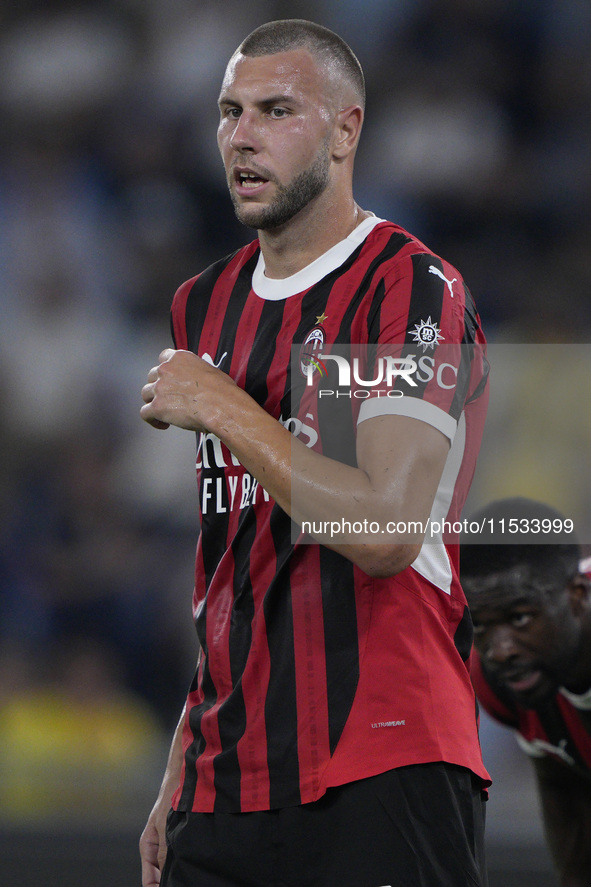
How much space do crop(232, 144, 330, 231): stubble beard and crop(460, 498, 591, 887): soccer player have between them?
126cm

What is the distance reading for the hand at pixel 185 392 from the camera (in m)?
1.20

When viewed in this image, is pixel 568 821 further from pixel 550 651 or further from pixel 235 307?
pixel 235 307

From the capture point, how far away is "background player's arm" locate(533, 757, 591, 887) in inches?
98.2

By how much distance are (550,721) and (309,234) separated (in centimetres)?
170

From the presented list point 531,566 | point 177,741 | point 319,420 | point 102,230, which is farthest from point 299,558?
point 102,230

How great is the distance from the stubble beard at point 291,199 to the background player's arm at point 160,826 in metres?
0.71

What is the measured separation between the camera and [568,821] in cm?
255

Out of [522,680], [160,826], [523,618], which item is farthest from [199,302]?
[522,680]

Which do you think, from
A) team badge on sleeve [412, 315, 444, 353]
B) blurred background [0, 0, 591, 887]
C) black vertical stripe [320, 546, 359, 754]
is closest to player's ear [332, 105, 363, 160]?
team badge on sleeve [412, 315, 444, 353]

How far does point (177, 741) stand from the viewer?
1461 mm

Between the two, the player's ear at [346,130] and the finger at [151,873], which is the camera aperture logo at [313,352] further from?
the finger at [151,873]

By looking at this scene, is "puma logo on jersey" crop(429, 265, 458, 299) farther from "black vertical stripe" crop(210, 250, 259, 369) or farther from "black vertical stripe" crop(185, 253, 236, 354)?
"black vertical stripe" crop(185, 253, 236, 354)

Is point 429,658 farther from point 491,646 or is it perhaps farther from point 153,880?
point 491,646

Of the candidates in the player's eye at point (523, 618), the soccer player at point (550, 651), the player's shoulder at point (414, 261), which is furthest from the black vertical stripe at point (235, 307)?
the player's eye at point (523, 618)
